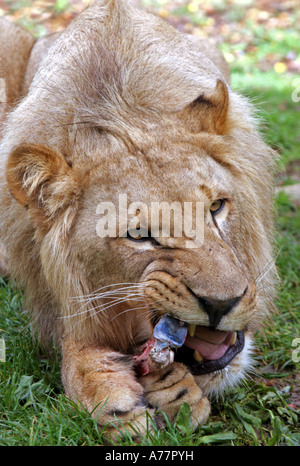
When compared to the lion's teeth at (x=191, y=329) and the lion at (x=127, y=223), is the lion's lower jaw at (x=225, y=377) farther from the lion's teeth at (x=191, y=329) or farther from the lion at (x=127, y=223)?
the lion's teeth at (x=191, y=329)

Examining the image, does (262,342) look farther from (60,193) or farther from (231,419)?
(60,193)

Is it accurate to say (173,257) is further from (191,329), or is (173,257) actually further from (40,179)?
(40,179)

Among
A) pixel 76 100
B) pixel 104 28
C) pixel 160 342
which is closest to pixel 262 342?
pixel 160 342

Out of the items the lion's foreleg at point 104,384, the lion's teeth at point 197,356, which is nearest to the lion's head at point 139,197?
the lion's teeth at point 197,356

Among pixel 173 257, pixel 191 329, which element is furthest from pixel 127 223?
pixel 191 329

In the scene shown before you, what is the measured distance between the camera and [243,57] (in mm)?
12852

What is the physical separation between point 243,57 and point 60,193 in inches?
416

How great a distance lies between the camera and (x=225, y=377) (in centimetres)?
322

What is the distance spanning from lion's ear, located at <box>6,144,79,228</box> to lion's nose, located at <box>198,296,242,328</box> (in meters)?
0.86

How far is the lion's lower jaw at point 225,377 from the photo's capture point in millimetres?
3170

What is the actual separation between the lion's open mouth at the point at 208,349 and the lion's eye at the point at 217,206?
55 centimetres

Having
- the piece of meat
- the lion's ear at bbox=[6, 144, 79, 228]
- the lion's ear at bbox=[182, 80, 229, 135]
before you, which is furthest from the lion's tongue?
the lion's ear at bbox=[182, 80, 229, 135]

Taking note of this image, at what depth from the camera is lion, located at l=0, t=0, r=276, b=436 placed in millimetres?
2877

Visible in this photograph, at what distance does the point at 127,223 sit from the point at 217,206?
0.47m
